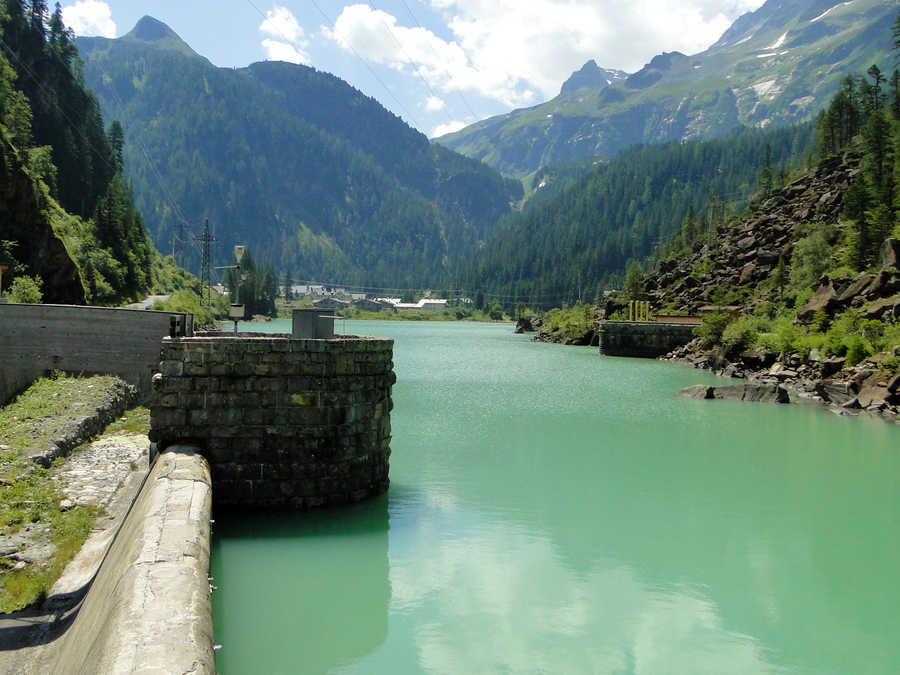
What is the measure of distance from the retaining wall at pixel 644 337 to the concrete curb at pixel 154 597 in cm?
8269

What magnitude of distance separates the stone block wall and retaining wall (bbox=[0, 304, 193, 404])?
1090 centimetres

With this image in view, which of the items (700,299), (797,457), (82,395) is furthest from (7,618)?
(700,299)

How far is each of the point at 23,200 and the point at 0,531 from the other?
150 feet

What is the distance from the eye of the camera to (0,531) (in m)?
13.9

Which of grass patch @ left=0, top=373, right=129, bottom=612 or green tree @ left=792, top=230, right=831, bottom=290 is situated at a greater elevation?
green tree @ left=792, top=230, right=831, bottom=290

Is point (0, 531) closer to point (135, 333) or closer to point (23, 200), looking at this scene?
point (135, 333)

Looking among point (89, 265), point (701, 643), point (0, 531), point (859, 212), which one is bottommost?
point (701, 643)

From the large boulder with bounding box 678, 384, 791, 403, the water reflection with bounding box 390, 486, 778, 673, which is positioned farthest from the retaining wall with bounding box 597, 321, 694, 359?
the water reflection with bounding box 390, 486, 778, 673

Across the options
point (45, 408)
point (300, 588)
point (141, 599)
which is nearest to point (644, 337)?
point (45, 408)

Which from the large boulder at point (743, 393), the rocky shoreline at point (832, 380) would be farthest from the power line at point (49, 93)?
the rocky shoreline at point (832, 380)

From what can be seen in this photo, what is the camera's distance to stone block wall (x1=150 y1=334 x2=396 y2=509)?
15.3 m

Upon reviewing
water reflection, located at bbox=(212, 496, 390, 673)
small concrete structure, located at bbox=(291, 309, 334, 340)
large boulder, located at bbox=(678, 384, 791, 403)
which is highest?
small concrete structure, located at bbox=(291, 309, 334, 340)

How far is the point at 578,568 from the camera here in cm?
1568

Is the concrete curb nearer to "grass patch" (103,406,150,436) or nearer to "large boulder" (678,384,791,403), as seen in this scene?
"grass patch" (103,406,150,436)
